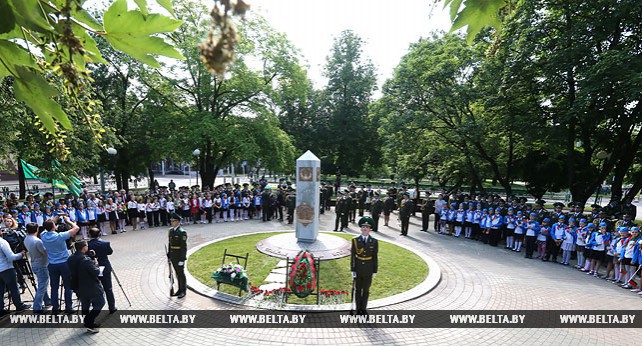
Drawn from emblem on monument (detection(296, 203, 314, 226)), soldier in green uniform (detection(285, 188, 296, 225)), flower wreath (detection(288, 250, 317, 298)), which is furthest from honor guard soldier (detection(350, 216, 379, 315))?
soldier in green uniform (detection(285, 188, 296, 225))

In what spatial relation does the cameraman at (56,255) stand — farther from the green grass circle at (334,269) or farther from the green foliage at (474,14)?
the green foliage at (474,14)

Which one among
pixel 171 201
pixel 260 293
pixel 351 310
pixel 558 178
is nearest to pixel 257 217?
pixel 171 201

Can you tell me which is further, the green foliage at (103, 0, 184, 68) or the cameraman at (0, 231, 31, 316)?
the cameraman at (0, 231, 31, 316)

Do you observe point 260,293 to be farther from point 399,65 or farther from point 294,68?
point 294,68

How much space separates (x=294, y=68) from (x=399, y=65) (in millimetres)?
8225

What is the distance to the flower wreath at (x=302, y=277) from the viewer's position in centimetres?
896

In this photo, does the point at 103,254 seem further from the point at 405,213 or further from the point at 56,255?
the point at 405,213

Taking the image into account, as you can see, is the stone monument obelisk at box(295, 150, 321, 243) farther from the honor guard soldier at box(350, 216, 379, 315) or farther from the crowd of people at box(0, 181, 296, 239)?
the honor guard soldier at box(350, 216, 379, 315)

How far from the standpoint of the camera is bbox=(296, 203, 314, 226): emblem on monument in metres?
14.1

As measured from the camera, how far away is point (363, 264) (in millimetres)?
7973

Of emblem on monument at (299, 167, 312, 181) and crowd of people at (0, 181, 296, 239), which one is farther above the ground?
emblem on monument at (299, 167, 312, 181)

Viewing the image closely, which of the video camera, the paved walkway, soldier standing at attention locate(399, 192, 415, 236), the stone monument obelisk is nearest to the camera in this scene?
the paved walkway

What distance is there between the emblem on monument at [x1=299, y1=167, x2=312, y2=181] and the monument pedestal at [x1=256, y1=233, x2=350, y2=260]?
259cm

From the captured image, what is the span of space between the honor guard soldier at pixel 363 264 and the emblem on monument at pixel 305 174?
261 inches
